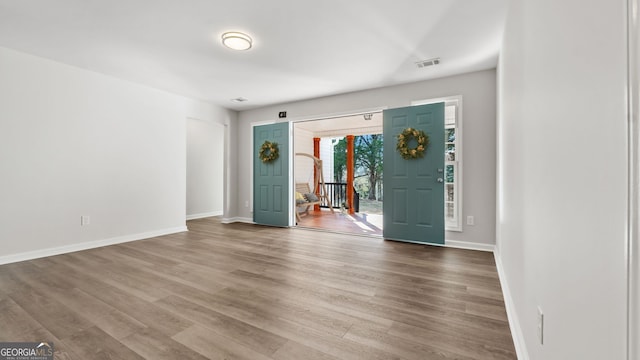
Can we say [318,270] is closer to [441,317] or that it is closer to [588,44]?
[441,317]

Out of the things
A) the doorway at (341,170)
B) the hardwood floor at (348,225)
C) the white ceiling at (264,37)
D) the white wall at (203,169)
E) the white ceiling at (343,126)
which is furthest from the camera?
the white ceiling at (343,126)

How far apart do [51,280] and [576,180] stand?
3.89m

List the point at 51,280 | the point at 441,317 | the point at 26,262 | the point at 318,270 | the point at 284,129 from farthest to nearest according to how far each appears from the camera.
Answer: the point at 284,129, the point at 26,262, the point at 318,270, the point at 51,280, the point at 441,317

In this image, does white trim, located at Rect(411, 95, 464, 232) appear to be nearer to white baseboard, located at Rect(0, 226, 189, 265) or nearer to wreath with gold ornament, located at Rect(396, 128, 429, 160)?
wreath with gold ornament, located at Rect(396, 128, 429, 160)

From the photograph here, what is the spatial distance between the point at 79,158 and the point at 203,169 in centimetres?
329

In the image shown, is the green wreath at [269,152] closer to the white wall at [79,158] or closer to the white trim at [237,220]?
the white trim at [237,220]

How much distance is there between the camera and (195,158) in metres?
6.87

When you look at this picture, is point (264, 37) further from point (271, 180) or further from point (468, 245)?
point (468, 245)

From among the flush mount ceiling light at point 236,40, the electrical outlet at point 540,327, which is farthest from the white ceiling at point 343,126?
the electrical outlet at point 540,327

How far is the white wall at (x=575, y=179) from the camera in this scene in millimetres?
593

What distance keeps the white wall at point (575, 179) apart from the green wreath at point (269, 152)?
451cm

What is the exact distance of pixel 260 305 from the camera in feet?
7.02

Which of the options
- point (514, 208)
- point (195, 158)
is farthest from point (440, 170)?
point (195, 158)

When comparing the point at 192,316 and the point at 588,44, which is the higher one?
the point at 588,44
